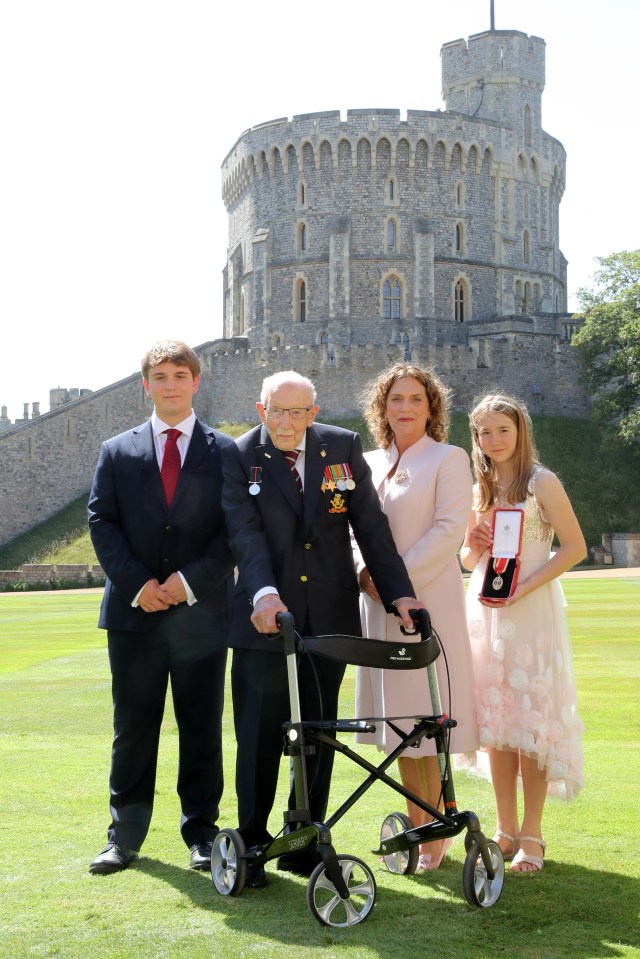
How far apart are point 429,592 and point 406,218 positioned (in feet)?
178

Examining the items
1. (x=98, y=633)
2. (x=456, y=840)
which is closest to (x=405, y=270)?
(x=98, y=633)

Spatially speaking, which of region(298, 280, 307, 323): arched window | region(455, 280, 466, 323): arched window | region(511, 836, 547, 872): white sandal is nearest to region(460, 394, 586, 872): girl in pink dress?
A: region(511, 836, 547, 872): white sandal

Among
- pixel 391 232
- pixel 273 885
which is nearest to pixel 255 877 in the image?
pixel 273 885

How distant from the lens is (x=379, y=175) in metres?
58.1

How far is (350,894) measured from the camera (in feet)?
15.4

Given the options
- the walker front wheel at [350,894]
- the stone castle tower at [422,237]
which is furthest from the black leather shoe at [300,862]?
the stone castle tower at [422,237]

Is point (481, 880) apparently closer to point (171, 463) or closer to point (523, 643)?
point (523, 643)

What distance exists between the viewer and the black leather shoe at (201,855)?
18.0 ft

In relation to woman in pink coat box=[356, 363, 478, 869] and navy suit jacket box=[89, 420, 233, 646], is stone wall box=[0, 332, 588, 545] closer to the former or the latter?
navy suit jacket box=[89, 420, 233, 646]

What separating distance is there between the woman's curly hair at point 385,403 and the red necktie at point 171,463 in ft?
3.23

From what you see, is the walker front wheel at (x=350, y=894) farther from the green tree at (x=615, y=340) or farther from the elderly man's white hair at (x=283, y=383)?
the green tree at (x=615, y=340)

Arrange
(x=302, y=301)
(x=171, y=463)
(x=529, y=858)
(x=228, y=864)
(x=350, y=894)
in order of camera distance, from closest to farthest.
Answer: 1. (x=350, y=894)
2. (x=228, y=864)
3. (x=529, y=858)
4. (x=171, y=463)
5. (x=302, y=301)

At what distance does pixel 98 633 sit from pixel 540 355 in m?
38.2

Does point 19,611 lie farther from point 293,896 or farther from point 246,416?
point 246,416
